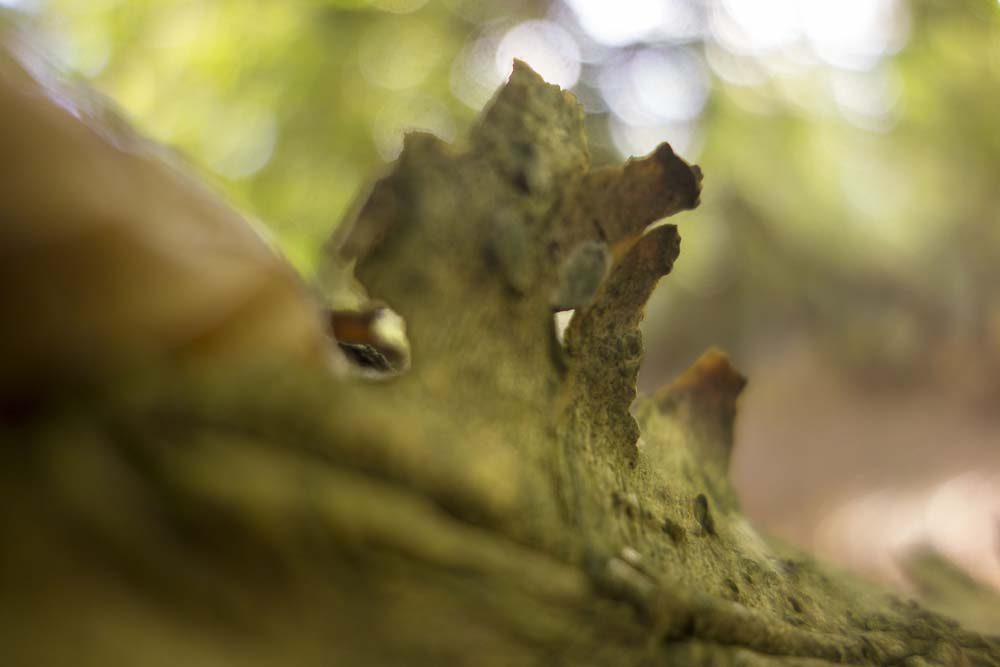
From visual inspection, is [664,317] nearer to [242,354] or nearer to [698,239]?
[698,239]

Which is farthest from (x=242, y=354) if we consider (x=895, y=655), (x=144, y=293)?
(x=895, y=655)

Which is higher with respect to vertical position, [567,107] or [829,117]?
[829,117]

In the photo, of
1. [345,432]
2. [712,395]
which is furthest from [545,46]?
[345,432]

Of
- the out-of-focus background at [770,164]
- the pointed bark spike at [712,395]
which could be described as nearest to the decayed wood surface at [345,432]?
the pointed bark spike at [712,395]

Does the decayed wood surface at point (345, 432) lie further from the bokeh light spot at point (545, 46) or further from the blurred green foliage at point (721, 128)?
the bokeh light spot at point (545, 46)

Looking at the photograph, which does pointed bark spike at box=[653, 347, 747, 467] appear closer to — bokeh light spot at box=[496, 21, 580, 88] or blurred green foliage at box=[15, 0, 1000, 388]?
blurred green foliage at box=[15, 0, 1000, 388]

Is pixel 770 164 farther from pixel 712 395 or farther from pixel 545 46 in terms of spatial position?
pixel 712 395

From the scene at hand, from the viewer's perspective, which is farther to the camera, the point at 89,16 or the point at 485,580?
the point at 89,16

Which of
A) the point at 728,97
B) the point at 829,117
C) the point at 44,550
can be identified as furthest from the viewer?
the point at 728,97

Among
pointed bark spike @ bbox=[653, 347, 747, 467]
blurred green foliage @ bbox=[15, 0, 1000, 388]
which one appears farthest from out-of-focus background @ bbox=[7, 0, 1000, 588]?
pointed bark spike @ bbox=[653, 347, 747, 467]
